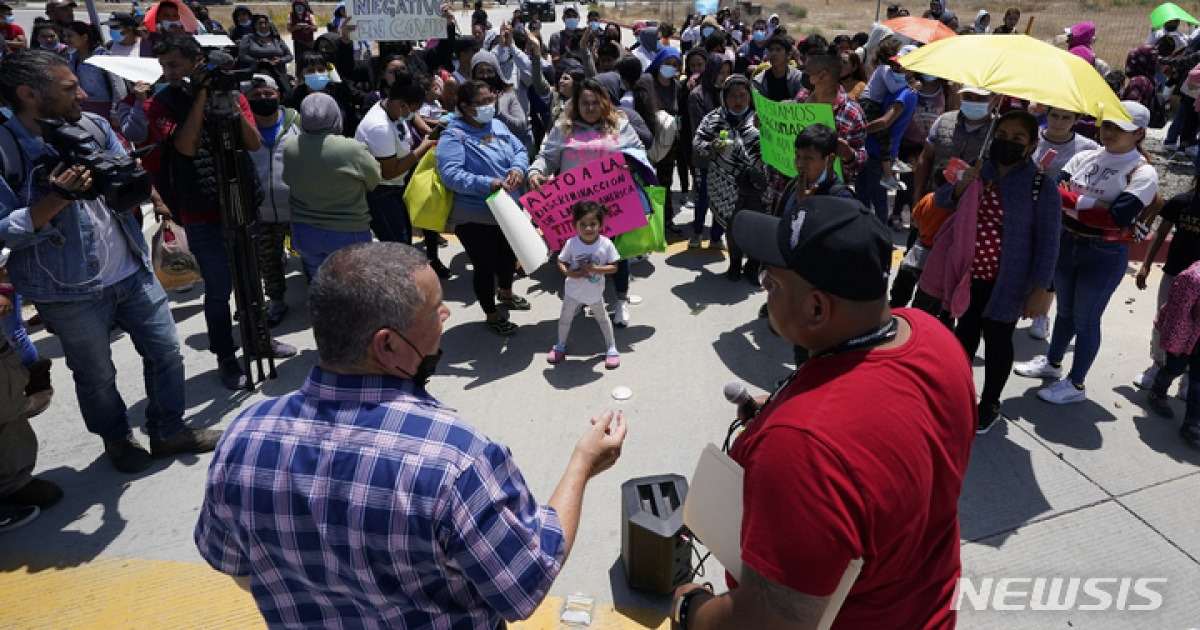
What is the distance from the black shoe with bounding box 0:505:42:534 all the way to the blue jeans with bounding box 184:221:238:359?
1.46 metres

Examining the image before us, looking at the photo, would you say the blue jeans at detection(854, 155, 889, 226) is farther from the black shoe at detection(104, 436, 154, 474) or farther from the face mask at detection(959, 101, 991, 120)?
the black shoe at detection(104, 436, 154, 474)

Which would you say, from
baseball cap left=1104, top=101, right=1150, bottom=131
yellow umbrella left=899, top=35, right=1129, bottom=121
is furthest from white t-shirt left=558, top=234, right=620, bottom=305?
baseball cap left=1104, top=101, right=1150, bottom=131

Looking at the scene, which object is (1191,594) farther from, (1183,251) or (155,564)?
(155,564)

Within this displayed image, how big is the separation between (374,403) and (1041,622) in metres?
3.05

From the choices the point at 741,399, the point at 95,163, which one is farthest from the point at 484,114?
the point at 741,399

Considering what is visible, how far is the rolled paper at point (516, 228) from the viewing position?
17.2ft

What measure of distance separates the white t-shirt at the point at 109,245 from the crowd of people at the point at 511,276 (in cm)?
2

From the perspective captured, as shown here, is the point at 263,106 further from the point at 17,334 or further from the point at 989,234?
the point at 989,234

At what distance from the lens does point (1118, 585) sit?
333 centimetres

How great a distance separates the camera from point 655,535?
303 centimetres

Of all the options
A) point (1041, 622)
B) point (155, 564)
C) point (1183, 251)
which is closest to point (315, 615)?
point (155, 564)

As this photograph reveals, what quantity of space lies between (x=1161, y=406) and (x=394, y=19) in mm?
8363

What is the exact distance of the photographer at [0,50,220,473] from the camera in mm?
3211

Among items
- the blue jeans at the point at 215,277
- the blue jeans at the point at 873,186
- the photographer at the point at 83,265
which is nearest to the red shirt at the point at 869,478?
the photographer at the point at 83,265
